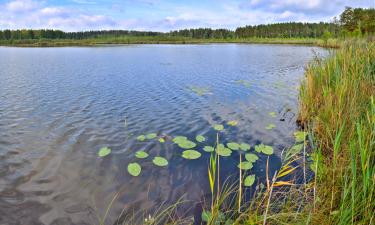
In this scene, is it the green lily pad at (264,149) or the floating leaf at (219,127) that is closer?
the green lily pad at (264,149)

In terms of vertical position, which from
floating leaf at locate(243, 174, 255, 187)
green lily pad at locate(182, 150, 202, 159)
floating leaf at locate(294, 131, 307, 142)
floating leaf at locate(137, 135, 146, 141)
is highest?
floating leaf at locate(294, 131, 307, 142)

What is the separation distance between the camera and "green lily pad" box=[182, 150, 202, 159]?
6.62m

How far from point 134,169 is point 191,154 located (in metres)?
1.53

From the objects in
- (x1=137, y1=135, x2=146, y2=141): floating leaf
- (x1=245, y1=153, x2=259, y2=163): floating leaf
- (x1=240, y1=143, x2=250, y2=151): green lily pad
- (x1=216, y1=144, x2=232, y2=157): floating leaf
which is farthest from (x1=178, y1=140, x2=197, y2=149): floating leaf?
(x1=245, y1=153, x2=259, y2=163): floating leaf

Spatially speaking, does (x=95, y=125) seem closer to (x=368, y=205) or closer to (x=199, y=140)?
(x=199, y=140)

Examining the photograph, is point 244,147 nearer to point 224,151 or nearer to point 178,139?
point 224,151

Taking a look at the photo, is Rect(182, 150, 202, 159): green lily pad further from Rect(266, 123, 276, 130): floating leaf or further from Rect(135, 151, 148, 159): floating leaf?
Rect(266, 123, 276, 130): floating leaf

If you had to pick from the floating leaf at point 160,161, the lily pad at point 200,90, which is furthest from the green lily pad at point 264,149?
the lily pad at point 200,90

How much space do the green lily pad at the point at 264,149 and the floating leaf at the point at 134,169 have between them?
10.2ft

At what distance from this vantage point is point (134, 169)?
19.3 feet

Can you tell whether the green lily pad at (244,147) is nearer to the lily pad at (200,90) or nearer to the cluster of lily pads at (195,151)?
the cluster of lily pads at (195,151)

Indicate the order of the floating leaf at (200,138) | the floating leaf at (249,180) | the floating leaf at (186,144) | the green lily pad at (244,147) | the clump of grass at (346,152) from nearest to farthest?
the clump of grass at (346,152) < the floating leaf at (249,180) < the green lily pad at (244,147) < the floating leaf at (186,144) < the floating leaf at (200,138)

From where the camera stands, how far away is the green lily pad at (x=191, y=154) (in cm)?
662

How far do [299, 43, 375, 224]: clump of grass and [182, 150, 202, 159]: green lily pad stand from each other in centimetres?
266
